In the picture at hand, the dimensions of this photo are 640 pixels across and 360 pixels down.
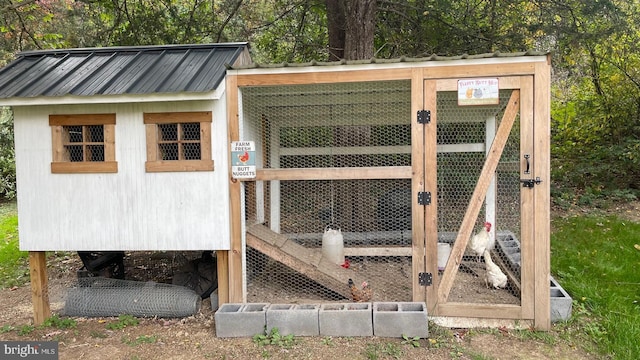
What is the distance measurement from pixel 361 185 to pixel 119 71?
9.66ft

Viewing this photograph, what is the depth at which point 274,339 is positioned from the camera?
339cm

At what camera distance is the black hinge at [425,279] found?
360 cm

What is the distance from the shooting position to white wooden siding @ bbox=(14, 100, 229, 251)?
12.1 ft

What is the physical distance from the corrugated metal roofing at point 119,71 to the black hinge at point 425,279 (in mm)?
2302

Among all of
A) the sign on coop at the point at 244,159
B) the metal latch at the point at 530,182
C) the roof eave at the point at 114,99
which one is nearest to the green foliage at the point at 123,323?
the sign on coop at the point at 244,159

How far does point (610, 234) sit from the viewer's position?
19.7 ft

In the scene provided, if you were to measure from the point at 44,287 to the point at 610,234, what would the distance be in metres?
6.96

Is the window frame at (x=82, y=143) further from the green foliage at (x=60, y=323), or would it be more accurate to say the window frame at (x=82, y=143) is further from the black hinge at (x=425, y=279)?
the black hinge at (x=425, y=279)

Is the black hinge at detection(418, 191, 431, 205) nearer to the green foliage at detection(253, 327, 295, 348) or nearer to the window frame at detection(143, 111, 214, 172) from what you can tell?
the green foliage at detection(253, 327, 295, 348)

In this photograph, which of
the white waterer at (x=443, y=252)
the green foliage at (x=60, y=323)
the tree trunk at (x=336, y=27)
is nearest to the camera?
the green foliage at (x=60, y=323)

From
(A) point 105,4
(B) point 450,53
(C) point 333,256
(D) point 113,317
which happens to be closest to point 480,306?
(C) point 333,256

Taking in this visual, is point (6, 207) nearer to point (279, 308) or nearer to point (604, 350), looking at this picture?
point (279, 308)

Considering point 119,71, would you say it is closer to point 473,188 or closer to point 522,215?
point 473,188

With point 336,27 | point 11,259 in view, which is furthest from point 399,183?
point 11,259
